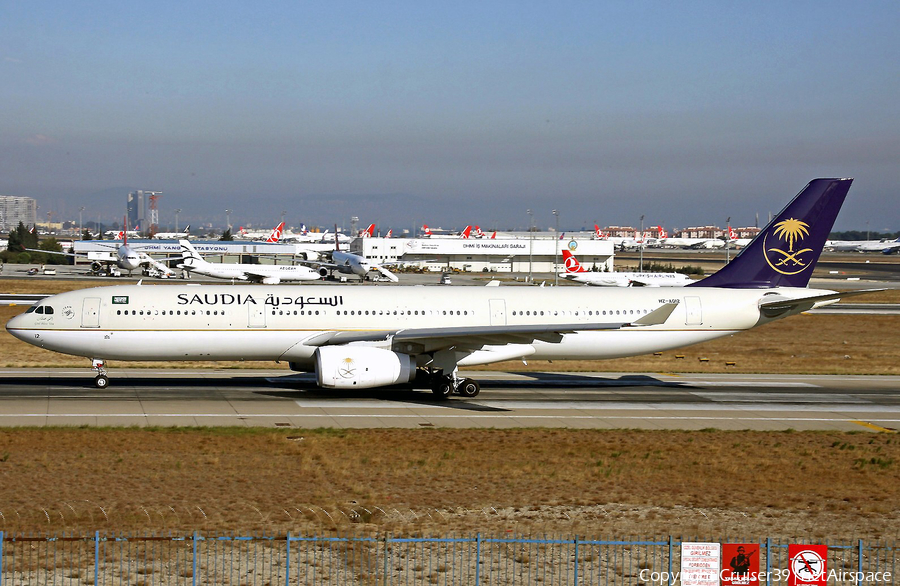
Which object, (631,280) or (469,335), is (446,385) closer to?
(469,335)

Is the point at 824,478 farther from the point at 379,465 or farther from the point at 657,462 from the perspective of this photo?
the point at 379,465

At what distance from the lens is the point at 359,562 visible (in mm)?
15703

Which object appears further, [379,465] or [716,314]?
[716,314]

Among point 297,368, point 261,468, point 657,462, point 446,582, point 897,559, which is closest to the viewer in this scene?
point 446,582

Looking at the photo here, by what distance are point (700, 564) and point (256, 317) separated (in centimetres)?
2569

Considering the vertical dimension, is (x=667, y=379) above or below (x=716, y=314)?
below

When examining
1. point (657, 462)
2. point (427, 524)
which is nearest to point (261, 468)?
point (427, 524)

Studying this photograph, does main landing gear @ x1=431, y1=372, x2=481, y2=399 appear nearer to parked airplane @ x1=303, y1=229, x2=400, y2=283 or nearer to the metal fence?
the metal fence

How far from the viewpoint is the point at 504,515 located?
1912 centimetres

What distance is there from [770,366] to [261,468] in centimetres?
3495

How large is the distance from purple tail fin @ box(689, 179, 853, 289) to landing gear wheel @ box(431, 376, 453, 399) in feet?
46.0

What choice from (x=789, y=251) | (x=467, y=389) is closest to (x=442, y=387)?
(x=467, y=389)

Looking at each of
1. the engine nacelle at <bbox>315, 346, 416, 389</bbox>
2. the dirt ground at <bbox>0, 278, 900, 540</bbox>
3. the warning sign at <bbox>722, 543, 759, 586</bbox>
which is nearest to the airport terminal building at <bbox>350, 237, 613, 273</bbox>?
the engine nacelle at <bbox>315, 346, 416, 389</bbox>

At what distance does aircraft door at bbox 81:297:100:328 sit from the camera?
34.5 meters
